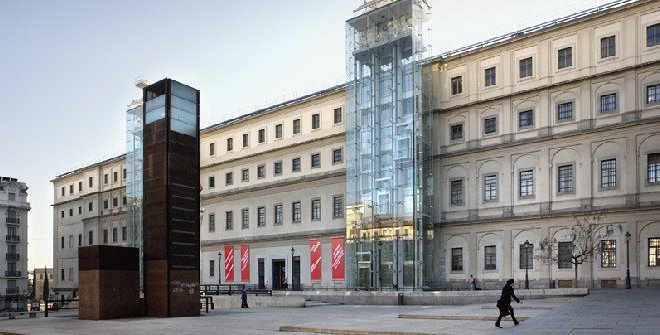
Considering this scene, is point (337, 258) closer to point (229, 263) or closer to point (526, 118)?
point (229, 263)

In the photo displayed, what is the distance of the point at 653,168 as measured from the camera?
3975cm

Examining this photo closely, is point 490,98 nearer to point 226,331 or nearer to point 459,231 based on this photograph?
point 459,231

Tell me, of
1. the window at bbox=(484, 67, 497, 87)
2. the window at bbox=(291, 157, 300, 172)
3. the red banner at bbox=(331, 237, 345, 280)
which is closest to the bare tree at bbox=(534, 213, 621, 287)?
the window at bbox=(484, 67, 497, 87)

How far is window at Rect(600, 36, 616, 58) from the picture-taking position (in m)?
41.5

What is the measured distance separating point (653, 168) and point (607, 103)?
4808 mm

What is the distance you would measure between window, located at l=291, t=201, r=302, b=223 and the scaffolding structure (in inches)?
311

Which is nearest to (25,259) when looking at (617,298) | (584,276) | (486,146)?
(486,146)

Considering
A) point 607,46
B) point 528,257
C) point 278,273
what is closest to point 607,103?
point 607,46

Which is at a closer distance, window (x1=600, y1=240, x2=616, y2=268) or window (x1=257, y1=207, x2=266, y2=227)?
window (x1=600, y1=240, x2=616, y2=268)

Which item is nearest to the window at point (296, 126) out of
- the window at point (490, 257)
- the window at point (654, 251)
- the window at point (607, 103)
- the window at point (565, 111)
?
the window at point (490, 257)

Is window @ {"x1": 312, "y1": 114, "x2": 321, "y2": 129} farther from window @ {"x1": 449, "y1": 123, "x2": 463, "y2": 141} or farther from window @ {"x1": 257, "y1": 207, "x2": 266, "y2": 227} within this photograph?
window @ {"x1": 449, "y1": 123, "x2": 463, "y2": 141}

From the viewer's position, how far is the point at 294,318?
2742 cm

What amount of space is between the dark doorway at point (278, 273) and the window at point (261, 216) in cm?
394

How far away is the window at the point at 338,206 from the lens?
186ft
